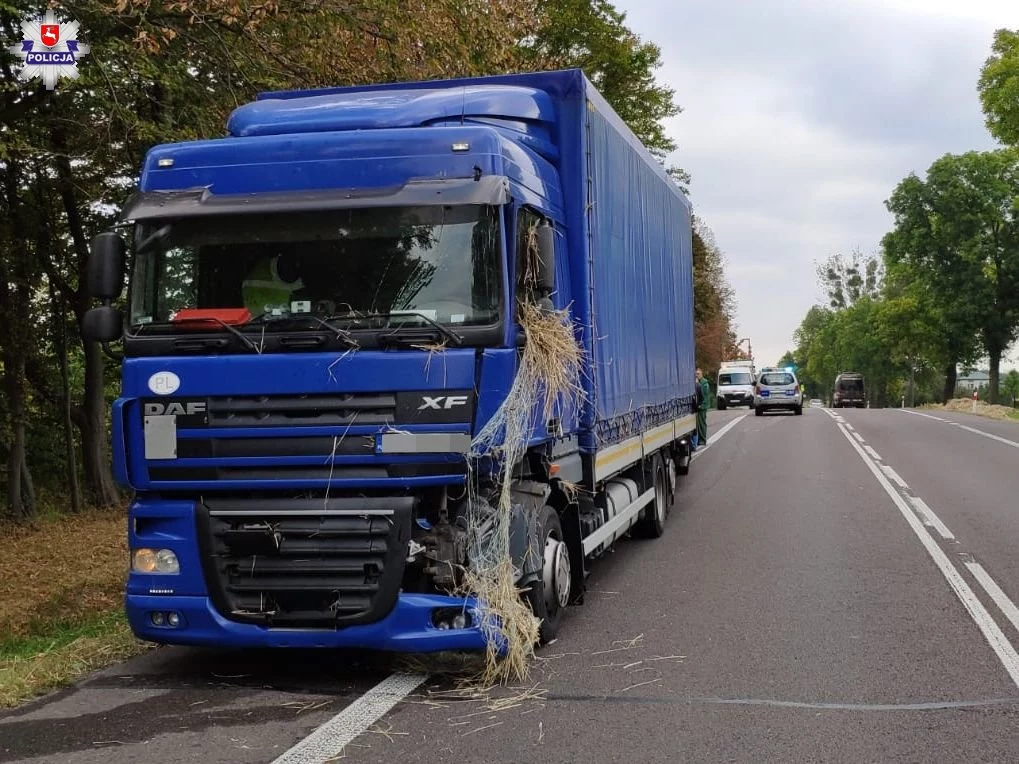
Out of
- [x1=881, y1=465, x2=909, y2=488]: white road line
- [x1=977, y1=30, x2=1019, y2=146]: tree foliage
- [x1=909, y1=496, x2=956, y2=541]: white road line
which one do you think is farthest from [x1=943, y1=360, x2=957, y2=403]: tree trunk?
[x1=909, y1=496, x2=956, y2=541]: white road line

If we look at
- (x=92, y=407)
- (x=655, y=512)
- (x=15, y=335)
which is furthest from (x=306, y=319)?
(x=92, y=407)

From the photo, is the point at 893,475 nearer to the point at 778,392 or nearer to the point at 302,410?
the point at 302,410

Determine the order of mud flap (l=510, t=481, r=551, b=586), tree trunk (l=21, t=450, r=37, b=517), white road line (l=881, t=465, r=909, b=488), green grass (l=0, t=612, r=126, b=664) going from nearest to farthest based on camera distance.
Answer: mud flap (l=510, t=481, r=551, b=586), green grass (l=0, t=612, r=126, b=664), white road line (l=881, t=465, r=909, b=488), tree trunk (l=21, t=450, r=37, b=517)

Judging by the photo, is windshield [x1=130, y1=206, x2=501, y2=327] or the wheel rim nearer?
windshield [x1=130, y1=206, x2=501, y2=327]

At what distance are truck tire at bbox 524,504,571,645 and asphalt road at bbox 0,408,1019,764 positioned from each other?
18cm

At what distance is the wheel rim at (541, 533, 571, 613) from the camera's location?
6.88 m

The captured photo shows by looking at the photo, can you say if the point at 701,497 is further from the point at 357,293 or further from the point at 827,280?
the point at 827,280

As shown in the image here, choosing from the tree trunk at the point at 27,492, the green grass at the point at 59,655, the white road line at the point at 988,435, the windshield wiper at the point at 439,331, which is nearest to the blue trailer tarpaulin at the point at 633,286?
the windshield wiper at the point at 439,331

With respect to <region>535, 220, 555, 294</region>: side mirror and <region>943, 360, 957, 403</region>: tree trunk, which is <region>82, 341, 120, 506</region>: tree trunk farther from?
<region>943, 360, 957, 403</region>: tree trunk

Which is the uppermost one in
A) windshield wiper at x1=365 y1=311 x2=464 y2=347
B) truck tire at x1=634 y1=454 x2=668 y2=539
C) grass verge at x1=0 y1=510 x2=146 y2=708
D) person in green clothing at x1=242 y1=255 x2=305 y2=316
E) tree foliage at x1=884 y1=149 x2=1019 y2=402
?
tree foliage at x1=884 y1=149 x2=1019 y2=402

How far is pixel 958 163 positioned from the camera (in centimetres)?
6438

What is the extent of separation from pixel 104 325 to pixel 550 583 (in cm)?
306

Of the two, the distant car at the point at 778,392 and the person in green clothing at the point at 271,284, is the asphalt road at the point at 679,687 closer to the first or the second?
the person in green clothing at the point at 271,284

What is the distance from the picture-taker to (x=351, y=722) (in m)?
5.35
